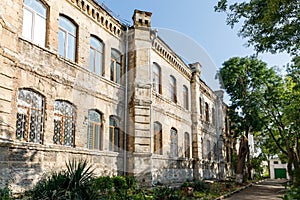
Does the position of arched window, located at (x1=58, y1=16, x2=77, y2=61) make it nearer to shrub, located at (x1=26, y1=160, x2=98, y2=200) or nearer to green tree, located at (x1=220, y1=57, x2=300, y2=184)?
shrub, located at (x1=26, y1=160, x2=98, y2=200)

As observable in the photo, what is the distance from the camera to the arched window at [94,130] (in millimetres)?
13073

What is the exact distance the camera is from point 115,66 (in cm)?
1541

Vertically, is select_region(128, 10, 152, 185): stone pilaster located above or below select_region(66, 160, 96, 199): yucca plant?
above

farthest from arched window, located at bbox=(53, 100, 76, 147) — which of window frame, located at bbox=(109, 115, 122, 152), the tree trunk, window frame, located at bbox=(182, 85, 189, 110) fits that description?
the tree trunk

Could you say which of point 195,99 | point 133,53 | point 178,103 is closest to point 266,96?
point 195,99

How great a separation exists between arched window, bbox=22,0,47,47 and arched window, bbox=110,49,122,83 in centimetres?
449

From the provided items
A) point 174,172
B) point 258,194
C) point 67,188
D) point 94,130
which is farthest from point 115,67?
point 258,194

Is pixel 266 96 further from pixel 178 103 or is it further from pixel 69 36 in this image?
pixel 69 36

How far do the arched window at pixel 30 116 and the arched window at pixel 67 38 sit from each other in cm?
240

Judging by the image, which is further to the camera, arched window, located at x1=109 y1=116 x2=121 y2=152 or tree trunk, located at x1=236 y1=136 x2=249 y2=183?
tree trunk, located at x1=236 y1=136 x2=249 y2=183

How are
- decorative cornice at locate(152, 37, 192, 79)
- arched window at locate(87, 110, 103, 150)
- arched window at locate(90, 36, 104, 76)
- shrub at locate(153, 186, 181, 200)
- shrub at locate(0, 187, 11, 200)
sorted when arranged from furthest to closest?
decorative cornice at locate(152, 37, 192, 79)
arched window at locate(90, 36, 104, 76)
arched window at locate(87, 110, 103, 150)
shrub at locate(153, 186, 181, 200)
shrub at locate(0, 187, 11, 200)

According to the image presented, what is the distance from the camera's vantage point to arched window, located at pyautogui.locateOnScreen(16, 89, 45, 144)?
9.95m

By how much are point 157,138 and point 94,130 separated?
5.33m

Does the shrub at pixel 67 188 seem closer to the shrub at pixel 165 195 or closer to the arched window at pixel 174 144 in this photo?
the shrub at pixel 165 195
